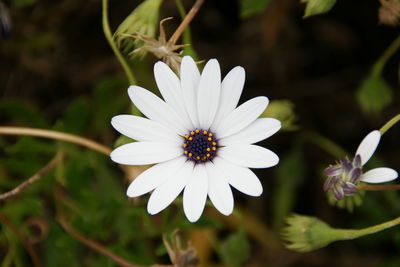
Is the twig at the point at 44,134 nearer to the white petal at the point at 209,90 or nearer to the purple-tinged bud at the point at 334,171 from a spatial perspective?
the white petal at the point at 209,90

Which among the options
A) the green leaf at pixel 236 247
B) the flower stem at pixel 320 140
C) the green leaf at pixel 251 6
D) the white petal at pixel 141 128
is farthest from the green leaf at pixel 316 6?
the flower stem at pixel 320 140

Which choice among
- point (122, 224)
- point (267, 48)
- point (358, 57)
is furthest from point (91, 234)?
point (358, 57)

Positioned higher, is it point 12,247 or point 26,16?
point 26,16

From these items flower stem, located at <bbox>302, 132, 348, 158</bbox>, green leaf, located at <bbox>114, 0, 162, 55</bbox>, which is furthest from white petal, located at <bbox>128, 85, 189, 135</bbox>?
flower stem, located at <bbox>302, 132, 348, 158</bbox>

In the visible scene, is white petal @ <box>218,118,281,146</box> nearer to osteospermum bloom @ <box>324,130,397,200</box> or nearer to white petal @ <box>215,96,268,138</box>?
white petal @ <box>215,96,268,138</box>

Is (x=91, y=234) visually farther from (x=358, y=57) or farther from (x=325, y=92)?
(x=358, y=57)

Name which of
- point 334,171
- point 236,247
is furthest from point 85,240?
point 334,171
